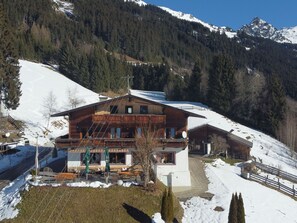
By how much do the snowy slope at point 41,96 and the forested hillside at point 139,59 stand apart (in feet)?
23.8


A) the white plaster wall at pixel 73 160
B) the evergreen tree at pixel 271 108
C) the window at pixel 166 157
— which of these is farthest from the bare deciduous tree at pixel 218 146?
the evergreen tree at pixel 271 108

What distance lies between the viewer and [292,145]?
6844 centimetres

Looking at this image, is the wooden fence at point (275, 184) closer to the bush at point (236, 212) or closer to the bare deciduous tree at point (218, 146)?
the bare deciduous tree at point (218, 146)

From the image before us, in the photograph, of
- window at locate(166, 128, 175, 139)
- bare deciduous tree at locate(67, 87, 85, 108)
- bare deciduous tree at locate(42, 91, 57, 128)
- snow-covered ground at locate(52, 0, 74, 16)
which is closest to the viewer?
window at locate(166, 128, 175, 139)

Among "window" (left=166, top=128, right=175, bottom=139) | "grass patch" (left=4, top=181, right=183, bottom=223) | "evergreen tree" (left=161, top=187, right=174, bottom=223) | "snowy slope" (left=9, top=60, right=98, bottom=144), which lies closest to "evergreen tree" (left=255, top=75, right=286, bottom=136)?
"snowy slope" (left=9, top=60, right=98, bottom=144)

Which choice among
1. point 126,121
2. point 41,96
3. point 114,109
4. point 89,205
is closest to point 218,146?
point 126,121

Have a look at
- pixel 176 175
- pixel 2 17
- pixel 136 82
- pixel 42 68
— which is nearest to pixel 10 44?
pixel 2 17

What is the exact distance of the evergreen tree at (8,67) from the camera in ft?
177

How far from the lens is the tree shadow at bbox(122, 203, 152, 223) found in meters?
27.1

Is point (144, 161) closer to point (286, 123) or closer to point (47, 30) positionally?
point (286, 123)

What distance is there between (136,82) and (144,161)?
93.6 metres

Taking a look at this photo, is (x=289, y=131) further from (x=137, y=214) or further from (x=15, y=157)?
(x=137, y=214)

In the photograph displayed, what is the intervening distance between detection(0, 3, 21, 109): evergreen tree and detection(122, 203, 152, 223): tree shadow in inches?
1404

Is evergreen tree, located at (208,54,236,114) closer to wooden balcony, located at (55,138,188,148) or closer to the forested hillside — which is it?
the forested hillside
